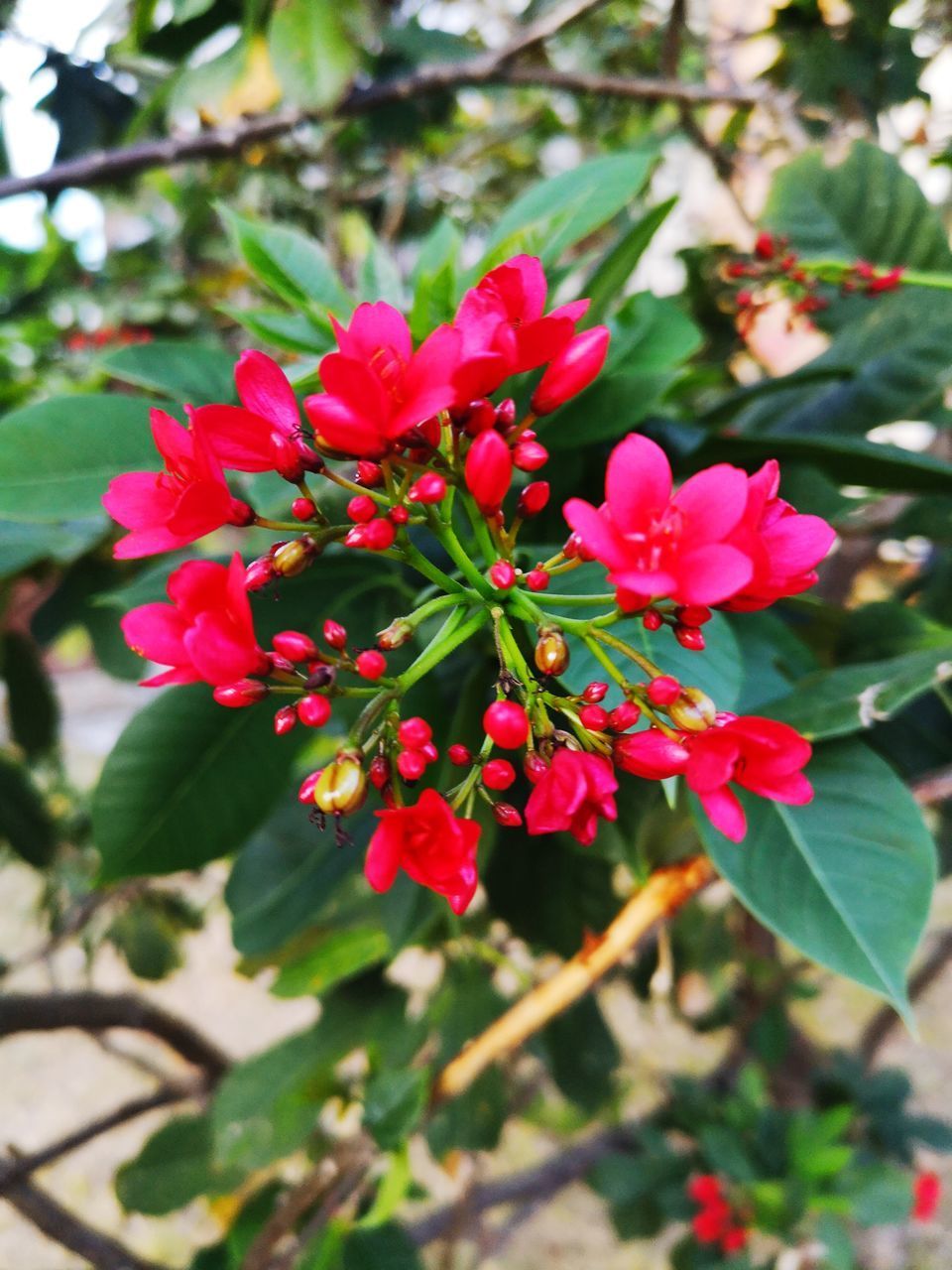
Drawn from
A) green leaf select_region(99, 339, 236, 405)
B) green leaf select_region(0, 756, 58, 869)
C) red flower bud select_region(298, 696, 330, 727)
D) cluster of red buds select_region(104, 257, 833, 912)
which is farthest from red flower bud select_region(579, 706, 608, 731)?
green leaf select_region(0, 756, 58, 869)

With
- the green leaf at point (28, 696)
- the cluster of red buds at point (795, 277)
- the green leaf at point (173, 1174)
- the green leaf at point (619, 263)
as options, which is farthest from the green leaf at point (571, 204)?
the green leaf at point (173, 1174)

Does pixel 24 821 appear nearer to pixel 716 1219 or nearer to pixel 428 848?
pixel 428 848

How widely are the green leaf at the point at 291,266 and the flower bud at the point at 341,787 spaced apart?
1.15 ft

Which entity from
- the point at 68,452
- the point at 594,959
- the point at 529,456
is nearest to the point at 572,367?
the point at 529,456

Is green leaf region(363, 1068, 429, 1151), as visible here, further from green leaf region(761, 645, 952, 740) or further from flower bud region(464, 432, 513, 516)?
flower bud region(464, 432, 513, 516)

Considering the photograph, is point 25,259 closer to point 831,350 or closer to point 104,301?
point 104,301

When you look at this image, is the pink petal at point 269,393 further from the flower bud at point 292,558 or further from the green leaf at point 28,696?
the green leaf at point 28,696

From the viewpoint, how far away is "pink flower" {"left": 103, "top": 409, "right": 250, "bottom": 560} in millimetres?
359

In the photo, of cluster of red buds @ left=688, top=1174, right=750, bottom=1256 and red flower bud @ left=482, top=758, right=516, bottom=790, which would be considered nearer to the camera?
red flower bud @ left=482, top=758, right=516, bottom=790

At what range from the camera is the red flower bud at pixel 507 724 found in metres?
0.32

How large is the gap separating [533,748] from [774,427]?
523 mm

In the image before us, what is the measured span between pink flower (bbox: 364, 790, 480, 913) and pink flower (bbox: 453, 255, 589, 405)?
17 cm

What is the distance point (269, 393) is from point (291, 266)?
25 centimetres

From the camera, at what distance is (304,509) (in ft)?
1.24
